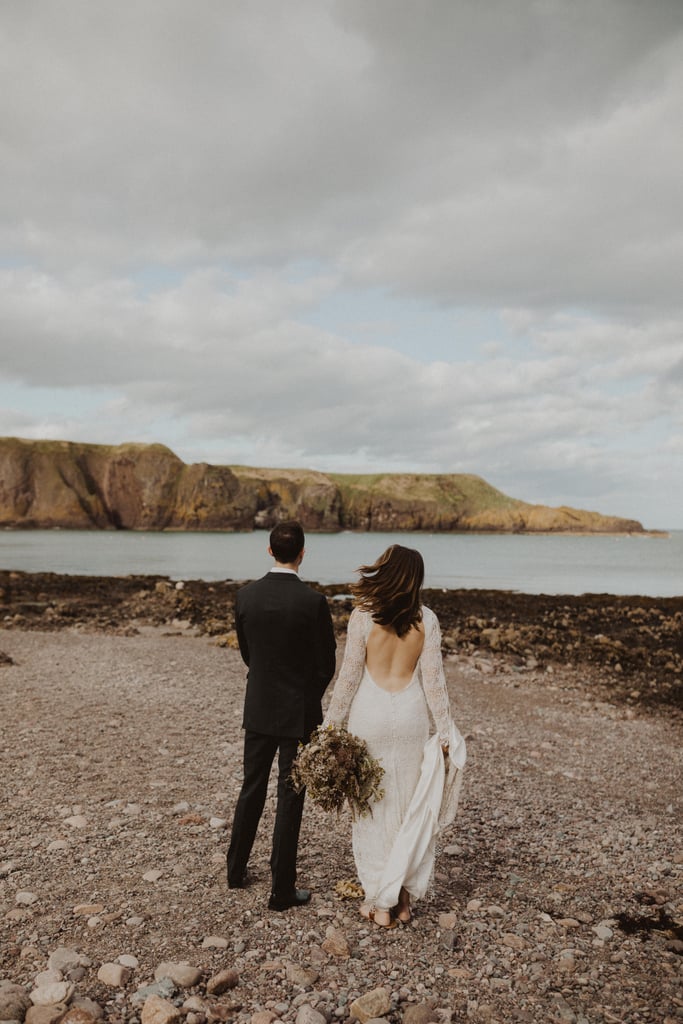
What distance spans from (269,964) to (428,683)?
6.66ft

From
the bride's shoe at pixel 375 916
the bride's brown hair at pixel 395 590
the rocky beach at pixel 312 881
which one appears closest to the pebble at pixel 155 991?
the rocky beach at pixel 312 881

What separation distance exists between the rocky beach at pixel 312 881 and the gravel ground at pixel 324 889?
A: 0.07 ft

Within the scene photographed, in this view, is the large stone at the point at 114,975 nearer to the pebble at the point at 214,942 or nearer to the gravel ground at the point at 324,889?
the gravel ground at the point at 324,889

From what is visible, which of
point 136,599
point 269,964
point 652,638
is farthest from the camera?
point 136,599

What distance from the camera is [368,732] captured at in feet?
15.8

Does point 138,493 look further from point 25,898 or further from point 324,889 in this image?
point 324,889

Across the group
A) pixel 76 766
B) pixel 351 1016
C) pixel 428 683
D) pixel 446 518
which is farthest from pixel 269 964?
pixel 446 518

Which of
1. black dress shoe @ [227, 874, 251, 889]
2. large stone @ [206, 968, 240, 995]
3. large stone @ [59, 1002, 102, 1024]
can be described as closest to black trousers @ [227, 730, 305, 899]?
black dress shoe @ [227, 874, 251, 889]

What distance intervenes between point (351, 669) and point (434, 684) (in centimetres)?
59

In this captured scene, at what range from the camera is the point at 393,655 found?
191 inches

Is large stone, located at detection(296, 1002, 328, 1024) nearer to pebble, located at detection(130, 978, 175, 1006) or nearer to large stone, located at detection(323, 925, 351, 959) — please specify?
large stone, located at detection(323, 925, 351, 959)

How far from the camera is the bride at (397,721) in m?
4.71

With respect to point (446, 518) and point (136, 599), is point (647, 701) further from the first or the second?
point (446, 518)

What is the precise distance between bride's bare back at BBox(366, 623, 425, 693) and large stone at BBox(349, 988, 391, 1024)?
1.77m
